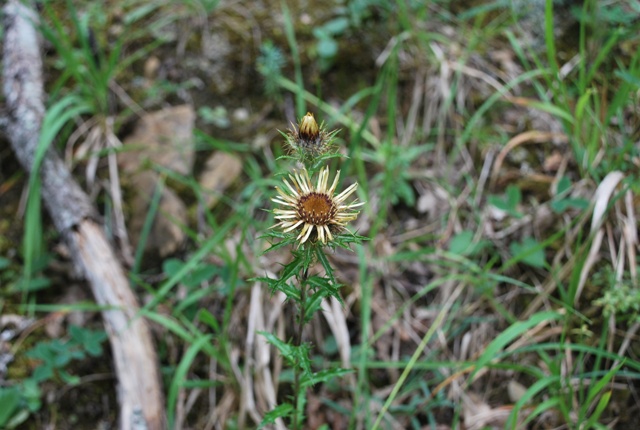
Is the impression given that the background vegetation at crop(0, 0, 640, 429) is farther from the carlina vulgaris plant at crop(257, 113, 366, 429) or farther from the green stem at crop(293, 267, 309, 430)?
the carlina vulgaris plant at crop(257, 113, 366, 429)

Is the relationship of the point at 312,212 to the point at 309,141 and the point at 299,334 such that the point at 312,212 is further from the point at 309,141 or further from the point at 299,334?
the point at 299,334

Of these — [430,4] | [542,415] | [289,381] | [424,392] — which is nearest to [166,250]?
[289,381]

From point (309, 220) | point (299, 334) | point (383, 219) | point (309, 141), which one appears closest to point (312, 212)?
point (309, 220)

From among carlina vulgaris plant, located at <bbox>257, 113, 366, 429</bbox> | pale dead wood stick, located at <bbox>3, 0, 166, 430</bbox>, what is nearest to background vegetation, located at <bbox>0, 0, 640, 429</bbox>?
Answer: pale dead wood stick, located at <bbox>3, 0, 166, 430</bbox>

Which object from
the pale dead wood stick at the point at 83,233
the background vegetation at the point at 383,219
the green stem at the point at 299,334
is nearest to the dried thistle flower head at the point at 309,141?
the green stem at the point at 299,334

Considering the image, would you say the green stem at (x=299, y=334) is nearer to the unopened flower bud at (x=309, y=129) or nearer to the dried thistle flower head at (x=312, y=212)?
the dried thistle flower head at (x=312, y=212)
